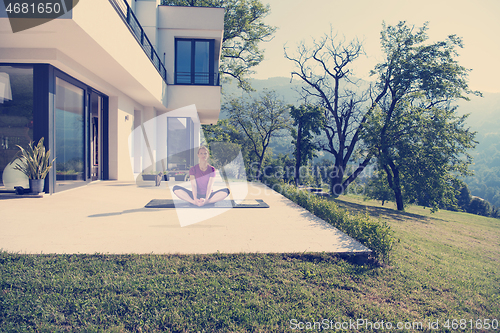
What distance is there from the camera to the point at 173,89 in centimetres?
1417

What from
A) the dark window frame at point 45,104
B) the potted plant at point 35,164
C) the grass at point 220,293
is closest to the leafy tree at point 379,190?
the grass at point 220,293

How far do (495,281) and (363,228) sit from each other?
81.4 inches

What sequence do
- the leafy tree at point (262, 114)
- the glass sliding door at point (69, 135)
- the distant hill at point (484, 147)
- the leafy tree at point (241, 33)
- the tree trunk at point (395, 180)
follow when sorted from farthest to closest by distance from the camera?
the distant hill at point (484, 147) → the leafy tree at point (262, 114) → the leafy tree at point (241, 33) → the tree trunk at point (395, 180) → the glass sliding door at point (69, 135)

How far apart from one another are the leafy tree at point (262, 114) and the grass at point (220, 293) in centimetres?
2382

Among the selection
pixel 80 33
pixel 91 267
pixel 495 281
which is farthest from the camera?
pixel 80 33

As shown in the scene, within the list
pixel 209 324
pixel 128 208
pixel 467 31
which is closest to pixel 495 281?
pixel 209 324

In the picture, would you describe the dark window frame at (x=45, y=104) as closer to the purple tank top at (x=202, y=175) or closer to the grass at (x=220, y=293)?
the purple tank top at (x=202, y=175)

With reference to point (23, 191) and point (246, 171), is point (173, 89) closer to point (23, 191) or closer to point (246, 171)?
point (23, 191)

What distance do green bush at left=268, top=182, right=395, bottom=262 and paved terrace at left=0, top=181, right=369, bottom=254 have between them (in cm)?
17

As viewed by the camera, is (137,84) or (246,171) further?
(246,171)

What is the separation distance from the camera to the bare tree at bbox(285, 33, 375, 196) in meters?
21.4

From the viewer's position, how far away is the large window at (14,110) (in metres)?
7.24

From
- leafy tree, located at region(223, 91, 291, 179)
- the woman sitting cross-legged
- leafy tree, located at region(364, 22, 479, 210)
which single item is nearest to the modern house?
the woman sitting cross-legged

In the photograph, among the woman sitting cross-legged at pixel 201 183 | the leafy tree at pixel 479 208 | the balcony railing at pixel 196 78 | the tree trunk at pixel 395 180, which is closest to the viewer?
the woman sitting cross-legged at pixel 201 183
